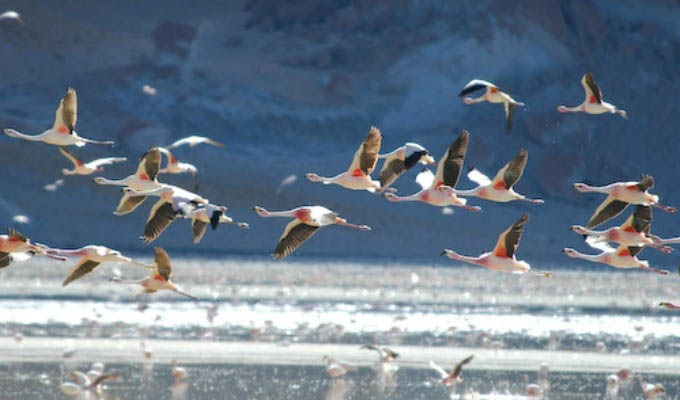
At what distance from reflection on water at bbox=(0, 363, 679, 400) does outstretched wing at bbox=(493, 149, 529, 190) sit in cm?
375

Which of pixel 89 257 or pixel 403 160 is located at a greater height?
pixel 403 160

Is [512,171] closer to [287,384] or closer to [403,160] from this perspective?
[403,160]

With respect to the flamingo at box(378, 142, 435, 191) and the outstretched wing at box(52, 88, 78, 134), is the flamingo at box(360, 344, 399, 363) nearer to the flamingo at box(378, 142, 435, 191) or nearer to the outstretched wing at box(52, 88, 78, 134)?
the flamingo at box(378, 142, 435, 191)

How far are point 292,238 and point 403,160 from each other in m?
1.70

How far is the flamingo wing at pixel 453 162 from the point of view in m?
16.4

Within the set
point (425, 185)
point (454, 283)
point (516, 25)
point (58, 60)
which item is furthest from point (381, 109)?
point (425, 185)

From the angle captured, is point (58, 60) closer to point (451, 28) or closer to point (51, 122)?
point (51, 122)

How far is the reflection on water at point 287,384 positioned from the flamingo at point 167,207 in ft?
12.0

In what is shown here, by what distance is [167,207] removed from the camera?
16.8 m

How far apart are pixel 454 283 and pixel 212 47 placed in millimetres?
40112

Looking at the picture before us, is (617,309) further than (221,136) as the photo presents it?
No

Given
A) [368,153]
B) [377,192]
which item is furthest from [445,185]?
[368,153]

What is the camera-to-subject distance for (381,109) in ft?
278

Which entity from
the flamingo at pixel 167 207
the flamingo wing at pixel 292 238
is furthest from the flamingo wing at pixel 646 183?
the flamingo at pixel 167 207
